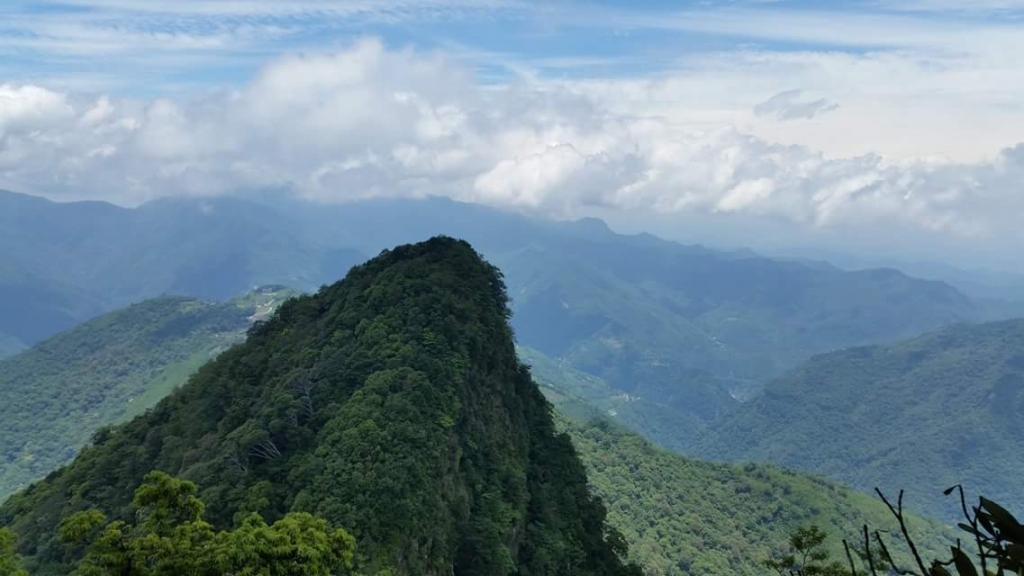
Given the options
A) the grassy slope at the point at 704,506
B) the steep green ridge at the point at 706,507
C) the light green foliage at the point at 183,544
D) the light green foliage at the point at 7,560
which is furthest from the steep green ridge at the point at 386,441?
the grassy slope at the point at 704,506

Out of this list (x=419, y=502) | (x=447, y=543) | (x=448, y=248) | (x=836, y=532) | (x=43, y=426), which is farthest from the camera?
(x=43, y=426)

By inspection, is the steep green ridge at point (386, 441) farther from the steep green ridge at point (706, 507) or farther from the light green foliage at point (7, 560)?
the steep green ridge at point (706, 507)

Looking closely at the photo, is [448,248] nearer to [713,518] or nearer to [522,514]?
[522,514]

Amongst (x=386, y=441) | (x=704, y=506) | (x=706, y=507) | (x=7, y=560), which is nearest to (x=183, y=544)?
(x=7, y=560)

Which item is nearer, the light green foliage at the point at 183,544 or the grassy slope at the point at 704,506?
the light green foliage at the point at 183,544

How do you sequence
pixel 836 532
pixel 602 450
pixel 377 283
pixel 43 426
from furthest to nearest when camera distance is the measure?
1. pixel 43 426
2. pixel 602 450
3. pixel 836 532
4. pixel 377 283

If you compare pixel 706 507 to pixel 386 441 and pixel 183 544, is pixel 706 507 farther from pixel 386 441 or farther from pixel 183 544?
pixel 183 544


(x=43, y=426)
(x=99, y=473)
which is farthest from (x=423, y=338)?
(x=43, y=426)
